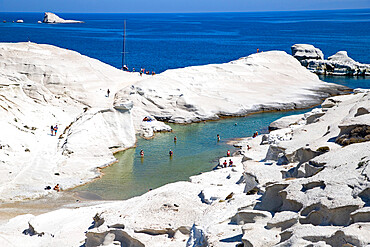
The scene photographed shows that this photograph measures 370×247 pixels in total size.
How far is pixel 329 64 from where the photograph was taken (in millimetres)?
87812

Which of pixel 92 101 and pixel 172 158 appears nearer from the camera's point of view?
pixel 172 158

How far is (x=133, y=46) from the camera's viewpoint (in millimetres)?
129500

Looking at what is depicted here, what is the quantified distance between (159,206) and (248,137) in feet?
86.4

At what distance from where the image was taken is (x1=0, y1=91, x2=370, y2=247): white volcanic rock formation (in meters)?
15.6

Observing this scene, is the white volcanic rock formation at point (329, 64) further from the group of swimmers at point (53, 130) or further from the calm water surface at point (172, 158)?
the group of swimmers at point (53, 130)

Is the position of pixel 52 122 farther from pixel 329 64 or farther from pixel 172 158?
pixel 329 64

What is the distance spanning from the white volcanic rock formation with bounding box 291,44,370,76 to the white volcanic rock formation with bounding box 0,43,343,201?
601 inches

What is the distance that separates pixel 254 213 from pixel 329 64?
74567mm

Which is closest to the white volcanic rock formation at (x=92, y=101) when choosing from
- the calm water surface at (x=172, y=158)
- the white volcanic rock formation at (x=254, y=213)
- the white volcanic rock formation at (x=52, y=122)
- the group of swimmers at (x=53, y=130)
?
the white volcanic rock formation at (x=52, y=122)

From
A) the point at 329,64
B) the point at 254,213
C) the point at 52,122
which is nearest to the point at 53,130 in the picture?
the point at 52,122

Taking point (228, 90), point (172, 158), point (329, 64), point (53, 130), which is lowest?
point (172, 158)

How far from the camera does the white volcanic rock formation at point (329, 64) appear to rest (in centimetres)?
8556

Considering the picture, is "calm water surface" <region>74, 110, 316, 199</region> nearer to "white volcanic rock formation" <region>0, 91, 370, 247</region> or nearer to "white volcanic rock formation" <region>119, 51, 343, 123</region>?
"white volcanic rock formation" <region>119, 51, 343, 123</region>

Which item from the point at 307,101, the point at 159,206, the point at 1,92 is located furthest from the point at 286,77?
the point at 159,206
